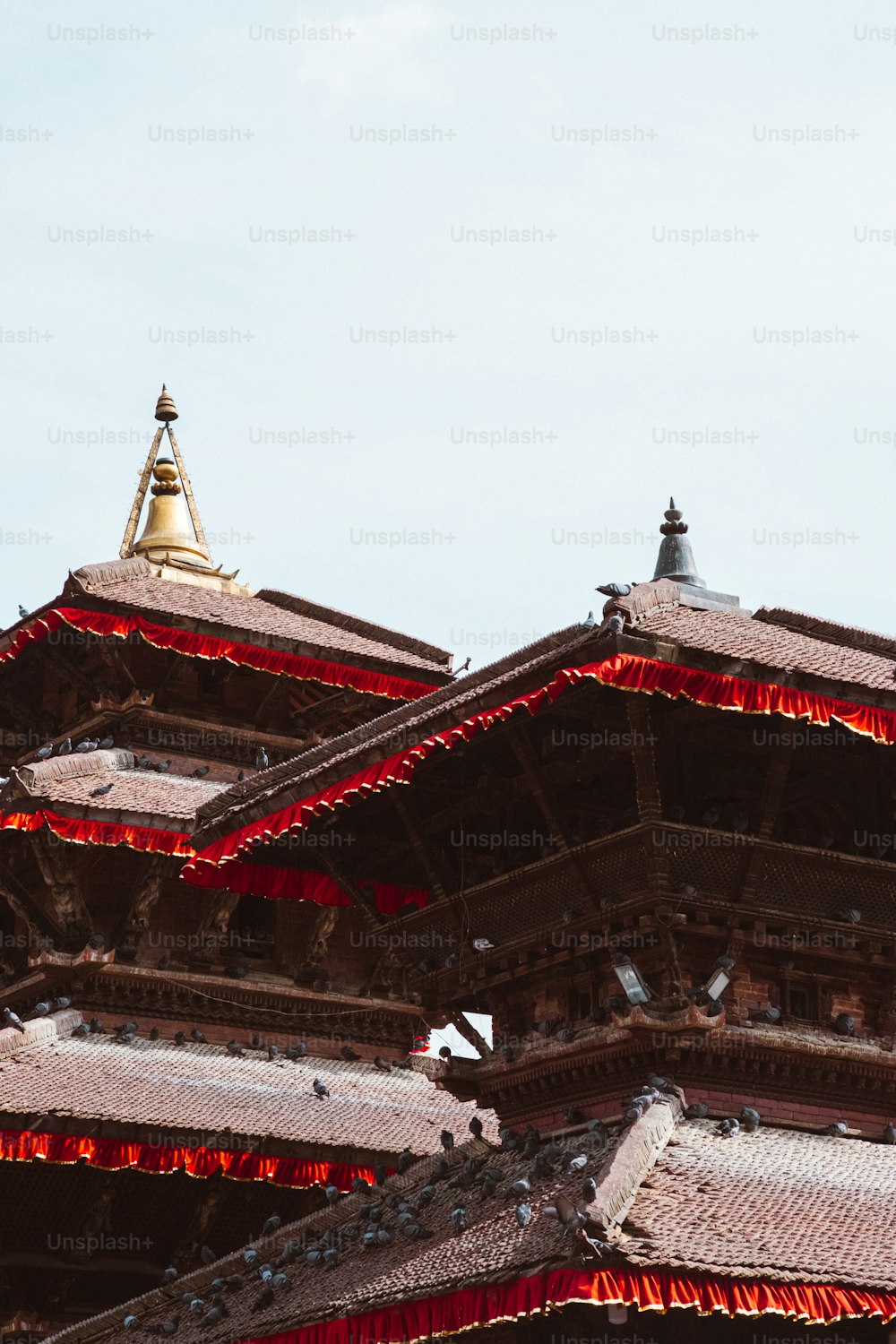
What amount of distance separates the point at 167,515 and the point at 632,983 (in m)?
14.6

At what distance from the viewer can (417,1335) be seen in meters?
11.2

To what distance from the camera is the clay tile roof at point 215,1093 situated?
17656 millimetres

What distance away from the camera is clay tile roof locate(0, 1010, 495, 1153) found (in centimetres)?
1766

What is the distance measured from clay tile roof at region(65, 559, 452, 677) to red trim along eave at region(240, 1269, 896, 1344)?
11.4 metres

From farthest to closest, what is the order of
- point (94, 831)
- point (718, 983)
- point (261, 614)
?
point (261, 614)
point (94, 831)
point (718, 983)

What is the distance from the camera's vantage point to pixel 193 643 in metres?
21.4

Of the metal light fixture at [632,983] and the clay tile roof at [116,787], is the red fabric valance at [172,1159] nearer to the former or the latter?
the clay tile roof at [116,787]

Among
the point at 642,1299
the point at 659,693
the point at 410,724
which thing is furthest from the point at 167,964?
the point at 642,1299

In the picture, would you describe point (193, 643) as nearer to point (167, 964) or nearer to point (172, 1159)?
point (167, 964)

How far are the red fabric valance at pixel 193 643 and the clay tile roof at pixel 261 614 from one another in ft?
0.46

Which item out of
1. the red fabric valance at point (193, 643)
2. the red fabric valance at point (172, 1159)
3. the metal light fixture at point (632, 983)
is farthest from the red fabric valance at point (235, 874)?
the metal light fixture at point (632, 983)

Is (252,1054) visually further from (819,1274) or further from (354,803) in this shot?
(819,1274)

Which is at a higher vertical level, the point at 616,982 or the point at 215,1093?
the point at 215,1093

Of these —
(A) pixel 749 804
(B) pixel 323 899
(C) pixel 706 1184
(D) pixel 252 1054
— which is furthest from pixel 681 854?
(D) pixel 252 1054
